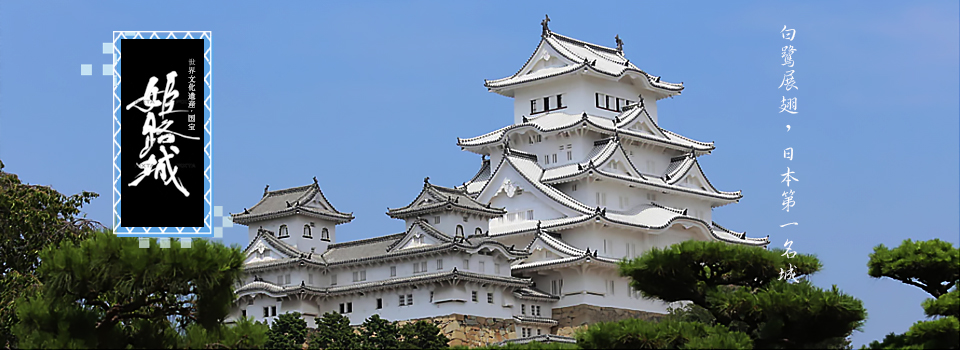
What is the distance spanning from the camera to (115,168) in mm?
25859

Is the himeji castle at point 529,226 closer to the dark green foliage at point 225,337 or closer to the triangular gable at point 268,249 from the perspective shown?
the triangular gable at point 268,249

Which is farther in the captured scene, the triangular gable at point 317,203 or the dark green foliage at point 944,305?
the triangular gable at point 317,203

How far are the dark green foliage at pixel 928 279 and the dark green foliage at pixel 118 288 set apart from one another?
1530 cm

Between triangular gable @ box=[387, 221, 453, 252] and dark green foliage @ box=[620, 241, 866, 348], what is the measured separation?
1884 centimetres

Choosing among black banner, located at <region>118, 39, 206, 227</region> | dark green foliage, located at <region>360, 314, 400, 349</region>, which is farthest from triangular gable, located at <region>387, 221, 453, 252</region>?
black banner, located at <region>118, 39, 206, 227</region>

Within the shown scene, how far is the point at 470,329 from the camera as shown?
47938 millimetres

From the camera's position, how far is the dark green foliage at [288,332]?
129 ft

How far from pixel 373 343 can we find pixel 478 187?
18624 millimetres

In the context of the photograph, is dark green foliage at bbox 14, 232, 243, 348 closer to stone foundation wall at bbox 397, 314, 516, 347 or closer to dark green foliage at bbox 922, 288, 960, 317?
dark green foliage at bbox 922, 288, 960, 317

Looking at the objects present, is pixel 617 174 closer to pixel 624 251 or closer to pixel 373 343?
pixel 624 251

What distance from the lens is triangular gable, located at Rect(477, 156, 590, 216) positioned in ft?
178

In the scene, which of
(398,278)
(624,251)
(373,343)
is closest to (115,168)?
(373,343)

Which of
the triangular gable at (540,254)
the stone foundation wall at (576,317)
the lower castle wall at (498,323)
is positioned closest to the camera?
the lower castle wall at (498,323)

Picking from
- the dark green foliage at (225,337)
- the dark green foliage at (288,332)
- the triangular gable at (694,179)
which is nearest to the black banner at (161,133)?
the dark green foliage at (225,337)
